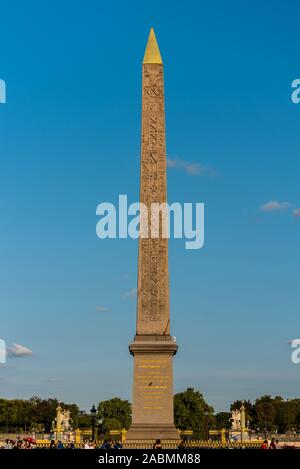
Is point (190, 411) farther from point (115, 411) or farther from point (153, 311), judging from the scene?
point (153, 311)

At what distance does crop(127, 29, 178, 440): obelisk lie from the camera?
31.0m

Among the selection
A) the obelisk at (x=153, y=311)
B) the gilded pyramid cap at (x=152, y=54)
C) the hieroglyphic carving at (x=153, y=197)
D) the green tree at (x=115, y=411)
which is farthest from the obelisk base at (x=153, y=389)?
the green tree at (x=115, y=411)

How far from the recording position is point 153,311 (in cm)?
3178

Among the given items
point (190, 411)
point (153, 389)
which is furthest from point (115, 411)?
point (153, 389)

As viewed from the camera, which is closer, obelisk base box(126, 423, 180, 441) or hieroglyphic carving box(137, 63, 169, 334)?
obelisk base box(126, 423, 180, 441)

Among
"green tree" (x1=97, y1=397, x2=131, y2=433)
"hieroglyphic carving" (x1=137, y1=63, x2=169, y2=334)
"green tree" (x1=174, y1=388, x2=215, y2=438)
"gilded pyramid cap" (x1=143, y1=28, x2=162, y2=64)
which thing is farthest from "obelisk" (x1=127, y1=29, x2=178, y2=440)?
"green tree" (x1=97, y1=397, x2=131, y2=433)

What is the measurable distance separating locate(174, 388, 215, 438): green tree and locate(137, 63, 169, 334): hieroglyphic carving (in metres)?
64.5

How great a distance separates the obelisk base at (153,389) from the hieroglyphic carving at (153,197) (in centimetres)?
63

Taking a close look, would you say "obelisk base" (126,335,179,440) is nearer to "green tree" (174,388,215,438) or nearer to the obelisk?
the obelisk

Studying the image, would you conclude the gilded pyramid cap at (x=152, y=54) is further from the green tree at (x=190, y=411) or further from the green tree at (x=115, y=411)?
the green tree at (x=115, y=411)

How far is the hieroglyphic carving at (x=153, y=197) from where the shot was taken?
31.8 m
